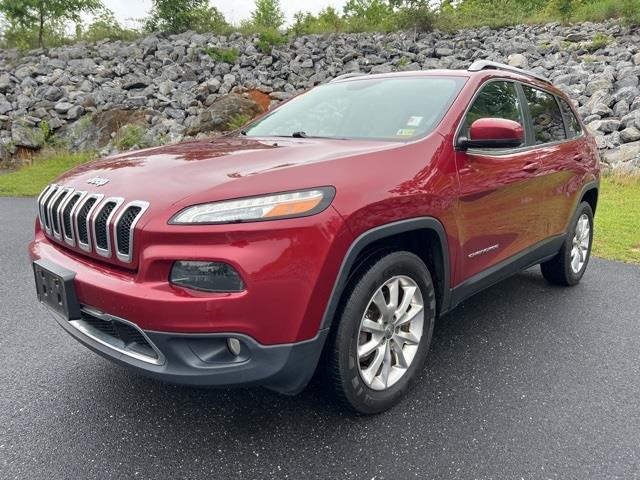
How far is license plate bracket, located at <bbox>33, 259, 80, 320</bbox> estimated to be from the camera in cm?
215

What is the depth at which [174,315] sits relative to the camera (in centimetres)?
189

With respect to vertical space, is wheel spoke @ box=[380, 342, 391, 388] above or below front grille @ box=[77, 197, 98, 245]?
below

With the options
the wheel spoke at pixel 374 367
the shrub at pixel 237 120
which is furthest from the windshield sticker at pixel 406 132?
the shrub at pixel 237 120

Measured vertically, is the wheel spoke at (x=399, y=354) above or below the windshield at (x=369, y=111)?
below

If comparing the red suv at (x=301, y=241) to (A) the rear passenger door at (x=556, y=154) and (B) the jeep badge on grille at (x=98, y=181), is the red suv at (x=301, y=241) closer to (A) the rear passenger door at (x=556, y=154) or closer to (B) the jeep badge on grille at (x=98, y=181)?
(B) the jeep badge on grille at (x=98, y=181)

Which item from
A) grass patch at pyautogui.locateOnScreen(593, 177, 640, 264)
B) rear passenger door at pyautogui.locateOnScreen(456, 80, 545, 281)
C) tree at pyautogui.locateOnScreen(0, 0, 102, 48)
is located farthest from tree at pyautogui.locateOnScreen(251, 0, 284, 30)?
rear passenger door at pyautogui.locateOnScreen(456, 80, 545, 281)

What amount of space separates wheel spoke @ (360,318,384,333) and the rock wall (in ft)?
35.0

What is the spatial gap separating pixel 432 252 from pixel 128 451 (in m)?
1.75

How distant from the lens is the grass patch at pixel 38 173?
1010 cm

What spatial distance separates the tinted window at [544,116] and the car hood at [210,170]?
5.46 feet

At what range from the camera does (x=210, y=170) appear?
7.23ft

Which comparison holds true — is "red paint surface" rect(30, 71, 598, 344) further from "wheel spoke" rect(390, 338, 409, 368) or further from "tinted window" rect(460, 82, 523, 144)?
"wheel spoke" rect(390, 338, 409, 368)

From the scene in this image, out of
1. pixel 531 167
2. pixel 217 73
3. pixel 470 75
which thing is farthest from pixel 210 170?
pixel 217 73

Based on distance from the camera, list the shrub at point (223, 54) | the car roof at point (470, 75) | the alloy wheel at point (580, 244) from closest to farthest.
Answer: the car roof at point (470, 75) < the alloy wheel at point (580, 244) < the shrub at point (223, 54)
